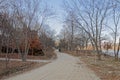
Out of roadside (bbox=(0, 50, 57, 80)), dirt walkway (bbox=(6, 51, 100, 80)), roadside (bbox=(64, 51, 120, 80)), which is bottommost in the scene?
roadside (bbox=(64, 51, 120, 80))

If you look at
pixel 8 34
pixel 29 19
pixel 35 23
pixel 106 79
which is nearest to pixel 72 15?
pixel 35 23

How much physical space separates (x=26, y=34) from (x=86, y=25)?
530 inches

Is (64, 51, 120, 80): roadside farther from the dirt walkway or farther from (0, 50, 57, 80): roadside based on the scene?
(0, 50, 57, 80): roadside

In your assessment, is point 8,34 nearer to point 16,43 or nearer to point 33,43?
point 16,43

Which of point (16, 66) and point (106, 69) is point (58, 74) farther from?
point (16, 66)

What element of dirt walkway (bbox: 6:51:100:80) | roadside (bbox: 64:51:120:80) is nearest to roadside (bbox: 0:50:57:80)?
dirt walkway (bbox: 6:51:100:80)

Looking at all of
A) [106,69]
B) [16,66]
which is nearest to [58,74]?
[106,69]

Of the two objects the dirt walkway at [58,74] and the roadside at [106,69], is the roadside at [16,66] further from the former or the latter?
the roadside at [106,69]

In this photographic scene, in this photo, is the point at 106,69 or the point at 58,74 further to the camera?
the point at 106,69

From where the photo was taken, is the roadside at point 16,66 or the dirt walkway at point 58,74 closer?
the dirt walkway at point 58,74

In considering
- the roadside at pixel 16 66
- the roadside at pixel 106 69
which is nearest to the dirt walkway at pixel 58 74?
the roadside at pixel 106 69

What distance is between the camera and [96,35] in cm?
4506

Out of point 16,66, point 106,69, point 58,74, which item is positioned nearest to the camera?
point 58,74

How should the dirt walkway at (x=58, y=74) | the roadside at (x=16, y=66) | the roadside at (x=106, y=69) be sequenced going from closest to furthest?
1. the dirt walkway at (x=58, y=74)
2. the roadside at (x=106, y=69)
3. the roadside at (x=16, y=66)
